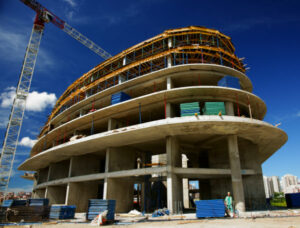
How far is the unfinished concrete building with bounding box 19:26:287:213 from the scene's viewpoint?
1817 cm

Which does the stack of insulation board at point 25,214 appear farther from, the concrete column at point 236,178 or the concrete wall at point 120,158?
the concrete column at point 236,178

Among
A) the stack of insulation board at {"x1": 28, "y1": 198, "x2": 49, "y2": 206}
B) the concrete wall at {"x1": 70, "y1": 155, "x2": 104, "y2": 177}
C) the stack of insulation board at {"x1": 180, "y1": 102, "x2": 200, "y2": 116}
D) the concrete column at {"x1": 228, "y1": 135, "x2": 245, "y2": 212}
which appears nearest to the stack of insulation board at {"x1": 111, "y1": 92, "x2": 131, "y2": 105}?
the stack of insulation board at {"x1": 180, "y1": 102, "x2": 200, "y2": 116}

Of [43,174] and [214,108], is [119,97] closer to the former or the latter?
[214,108]

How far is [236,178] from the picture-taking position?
17.6 m

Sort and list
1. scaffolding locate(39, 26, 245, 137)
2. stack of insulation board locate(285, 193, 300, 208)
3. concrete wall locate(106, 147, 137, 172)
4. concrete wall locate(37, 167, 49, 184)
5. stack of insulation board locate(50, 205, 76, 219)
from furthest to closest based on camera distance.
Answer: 1. concrete wall locate(37, 167, 49, 184)
2. scaffolding locate(39, 26, 245, 137)
3. concrete wall locate(106, 147, 137, 172)
4. stack of insulation board locate(285, 193, 300, 208)
5. stack of insulation board locate(50, 205, 76, 219)

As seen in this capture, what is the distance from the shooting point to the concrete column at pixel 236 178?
16.8 m

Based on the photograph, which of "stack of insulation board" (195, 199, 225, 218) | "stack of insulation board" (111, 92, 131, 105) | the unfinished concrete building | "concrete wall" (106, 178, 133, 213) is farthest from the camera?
"stack of insulation board" (111, 92, 131, 105)

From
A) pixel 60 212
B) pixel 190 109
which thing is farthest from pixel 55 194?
pixel 190 109

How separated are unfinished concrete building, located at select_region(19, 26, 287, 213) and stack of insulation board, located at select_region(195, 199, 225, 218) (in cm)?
515

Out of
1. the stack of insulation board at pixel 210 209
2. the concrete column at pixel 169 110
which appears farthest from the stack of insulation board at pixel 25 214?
the concrete column at pixel 169 110

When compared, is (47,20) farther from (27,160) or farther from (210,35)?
(210,35)

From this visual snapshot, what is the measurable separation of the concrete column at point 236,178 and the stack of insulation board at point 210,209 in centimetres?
576

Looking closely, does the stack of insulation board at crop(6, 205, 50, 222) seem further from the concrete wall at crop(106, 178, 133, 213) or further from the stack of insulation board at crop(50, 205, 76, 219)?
the concrete wall at crop(106, 178, 133, 213)

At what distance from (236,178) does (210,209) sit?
6.72m
